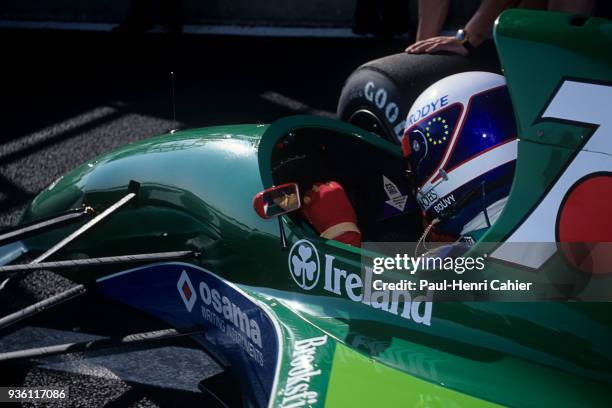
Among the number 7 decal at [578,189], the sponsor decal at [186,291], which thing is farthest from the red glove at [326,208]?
the number 7 decal at [578,189]

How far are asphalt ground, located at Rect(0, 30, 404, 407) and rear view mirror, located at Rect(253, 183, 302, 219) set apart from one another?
77cm

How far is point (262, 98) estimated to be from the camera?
544cm

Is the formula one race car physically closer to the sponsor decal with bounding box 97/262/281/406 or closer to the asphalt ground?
the sponsor decal with bounding box 97/262/281/406

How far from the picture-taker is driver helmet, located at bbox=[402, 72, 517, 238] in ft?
7.20

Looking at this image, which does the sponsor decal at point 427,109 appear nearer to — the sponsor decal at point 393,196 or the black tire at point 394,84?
the sponsor decal at point 393,196

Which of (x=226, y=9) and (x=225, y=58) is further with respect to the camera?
(x=226, y=9)

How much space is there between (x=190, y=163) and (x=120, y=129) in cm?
248

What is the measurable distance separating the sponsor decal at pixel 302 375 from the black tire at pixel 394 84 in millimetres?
1548

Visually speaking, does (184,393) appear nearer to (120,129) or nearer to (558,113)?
(558,113)

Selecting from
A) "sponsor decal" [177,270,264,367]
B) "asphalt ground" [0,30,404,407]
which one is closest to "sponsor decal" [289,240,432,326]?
"sponsor decal" [177,270,264,367]

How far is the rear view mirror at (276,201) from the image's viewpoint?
220 cm

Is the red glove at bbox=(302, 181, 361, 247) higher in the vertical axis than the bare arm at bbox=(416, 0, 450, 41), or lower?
lower

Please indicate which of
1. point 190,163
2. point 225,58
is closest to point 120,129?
point 225,58

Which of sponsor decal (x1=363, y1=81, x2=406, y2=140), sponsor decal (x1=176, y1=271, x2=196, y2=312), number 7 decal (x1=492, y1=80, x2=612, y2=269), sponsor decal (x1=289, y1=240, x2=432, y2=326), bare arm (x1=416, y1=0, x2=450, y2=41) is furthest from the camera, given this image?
bare arm (x1=416, y1=0, x2=450, y2=41)
